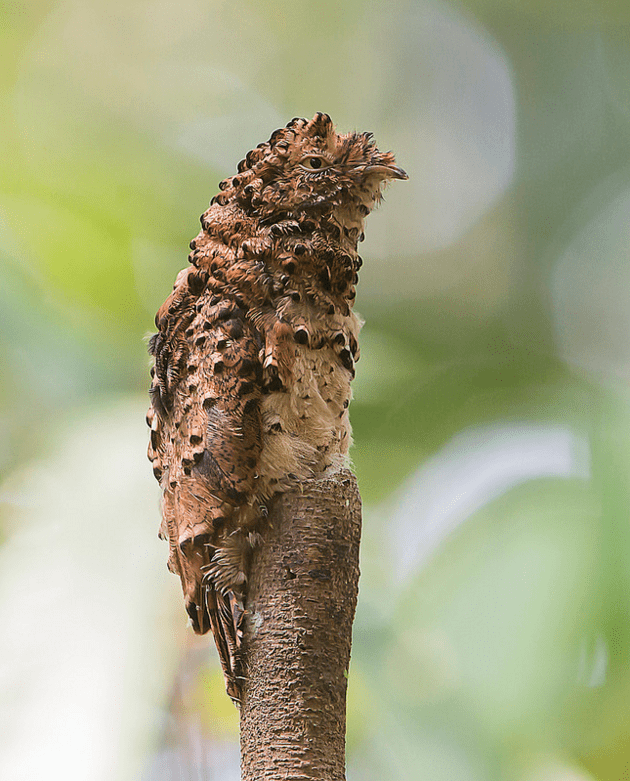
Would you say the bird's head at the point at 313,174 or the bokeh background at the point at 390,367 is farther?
the bokeh background at the point at 390,367

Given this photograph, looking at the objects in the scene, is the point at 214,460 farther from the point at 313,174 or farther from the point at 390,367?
the point at 390,367

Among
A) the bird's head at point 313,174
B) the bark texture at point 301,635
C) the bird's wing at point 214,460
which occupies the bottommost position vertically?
the bark texture at point 301,635

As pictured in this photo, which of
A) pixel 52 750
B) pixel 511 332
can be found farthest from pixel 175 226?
pixel 52 750

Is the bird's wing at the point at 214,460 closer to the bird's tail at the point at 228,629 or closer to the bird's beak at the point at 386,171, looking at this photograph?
the bird's tail at the point at 228,629

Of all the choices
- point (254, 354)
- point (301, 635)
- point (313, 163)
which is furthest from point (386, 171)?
point (301, 635)

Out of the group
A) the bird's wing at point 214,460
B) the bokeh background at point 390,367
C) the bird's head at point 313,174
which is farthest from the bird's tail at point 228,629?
the bokeh background at point 390,367

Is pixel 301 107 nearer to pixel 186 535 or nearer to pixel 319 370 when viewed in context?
pixel 319 370
